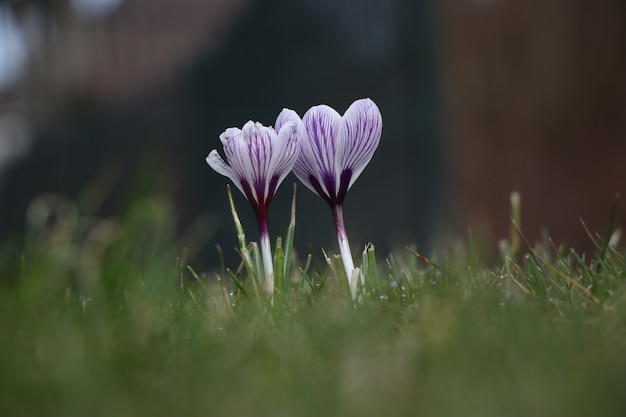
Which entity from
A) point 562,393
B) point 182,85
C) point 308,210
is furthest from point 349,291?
point 182,85

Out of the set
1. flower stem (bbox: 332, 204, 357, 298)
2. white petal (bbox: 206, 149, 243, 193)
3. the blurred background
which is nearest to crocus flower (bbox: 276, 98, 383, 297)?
flower stem (bbox: 332, 204, 357, 298)

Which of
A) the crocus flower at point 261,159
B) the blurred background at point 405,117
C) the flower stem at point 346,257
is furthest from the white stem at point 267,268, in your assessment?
the blurred background at point 405,117

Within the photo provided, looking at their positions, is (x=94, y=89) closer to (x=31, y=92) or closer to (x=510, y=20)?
(x=31, y=92)

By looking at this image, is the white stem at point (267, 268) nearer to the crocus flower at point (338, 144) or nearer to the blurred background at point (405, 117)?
the crocus flower at point (338, 144)

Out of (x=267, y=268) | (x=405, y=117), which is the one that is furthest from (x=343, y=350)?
(x=405, y=117)

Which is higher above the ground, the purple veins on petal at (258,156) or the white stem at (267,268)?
the purple veins on petal at (258,156)

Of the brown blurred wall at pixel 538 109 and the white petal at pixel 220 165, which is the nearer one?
the white petal at pixel 220 165

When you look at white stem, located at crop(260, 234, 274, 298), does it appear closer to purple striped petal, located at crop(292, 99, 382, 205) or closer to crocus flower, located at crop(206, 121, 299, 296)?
crocus flower, located at crop(206, 121, 299, 296)
